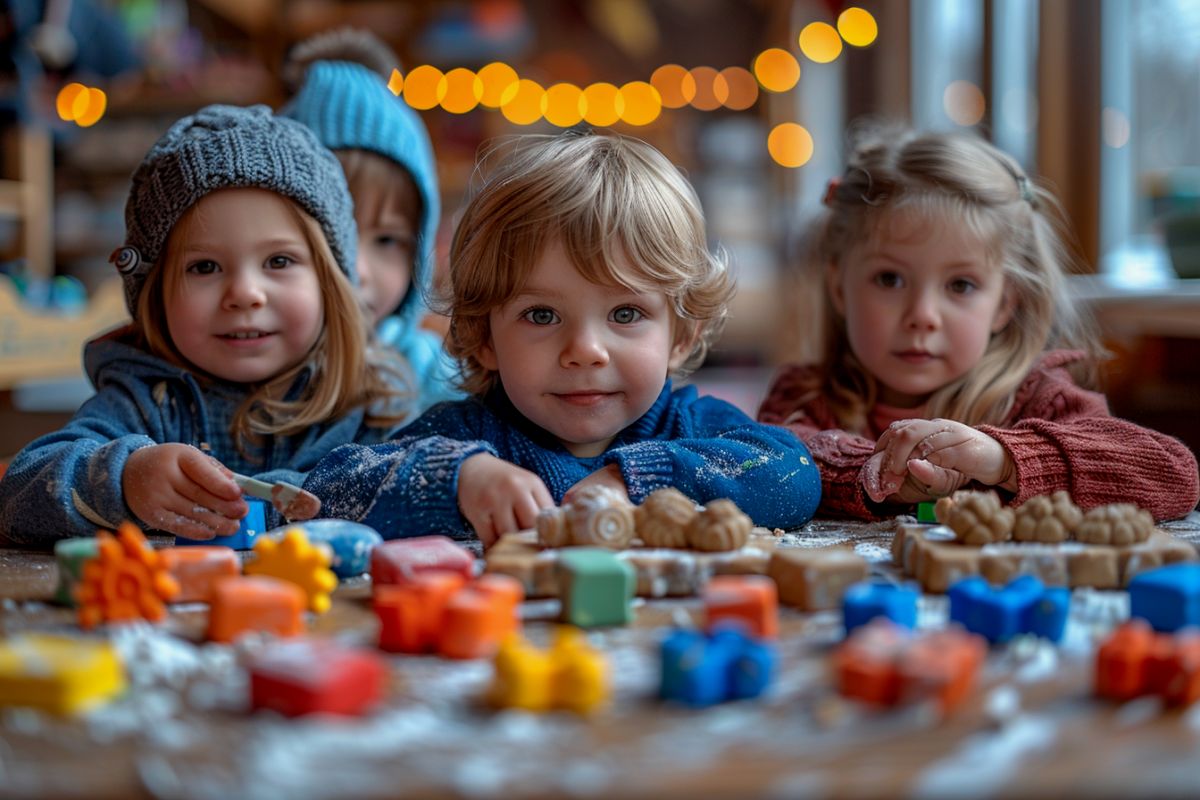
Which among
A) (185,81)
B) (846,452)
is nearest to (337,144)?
(846,452)

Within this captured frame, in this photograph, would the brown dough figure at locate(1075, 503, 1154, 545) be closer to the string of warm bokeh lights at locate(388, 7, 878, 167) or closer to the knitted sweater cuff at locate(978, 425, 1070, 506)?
the knitted sweater cuff at locate(978, 425, 1070, 506)

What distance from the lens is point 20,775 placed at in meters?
0.49

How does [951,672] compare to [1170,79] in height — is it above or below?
below

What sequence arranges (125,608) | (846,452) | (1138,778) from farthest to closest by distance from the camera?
(846,452), (125,608), (1138,778)

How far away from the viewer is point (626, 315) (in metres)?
1.13

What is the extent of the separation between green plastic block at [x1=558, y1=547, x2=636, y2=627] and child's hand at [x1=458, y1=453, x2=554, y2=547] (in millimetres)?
206

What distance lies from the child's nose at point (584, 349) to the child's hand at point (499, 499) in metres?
0.15

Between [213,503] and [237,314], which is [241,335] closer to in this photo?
[237,314]

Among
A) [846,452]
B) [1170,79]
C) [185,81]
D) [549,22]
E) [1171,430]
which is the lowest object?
[1171,430]

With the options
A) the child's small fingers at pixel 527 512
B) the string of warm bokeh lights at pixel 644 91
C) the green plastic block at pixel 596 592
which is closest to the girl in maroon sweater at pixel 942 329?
the child's small fingers at pixel 527 512

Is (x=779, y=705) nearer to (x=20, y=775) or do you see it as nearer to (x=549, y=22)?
(x=20, y=775)

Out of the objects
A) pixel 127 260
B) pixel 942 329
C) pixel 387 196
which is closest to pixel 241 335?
pixel 127 260

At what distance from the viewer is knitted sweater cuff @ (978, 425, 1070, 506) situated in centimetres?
110

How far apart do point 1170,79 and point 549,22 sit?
14.7ft
